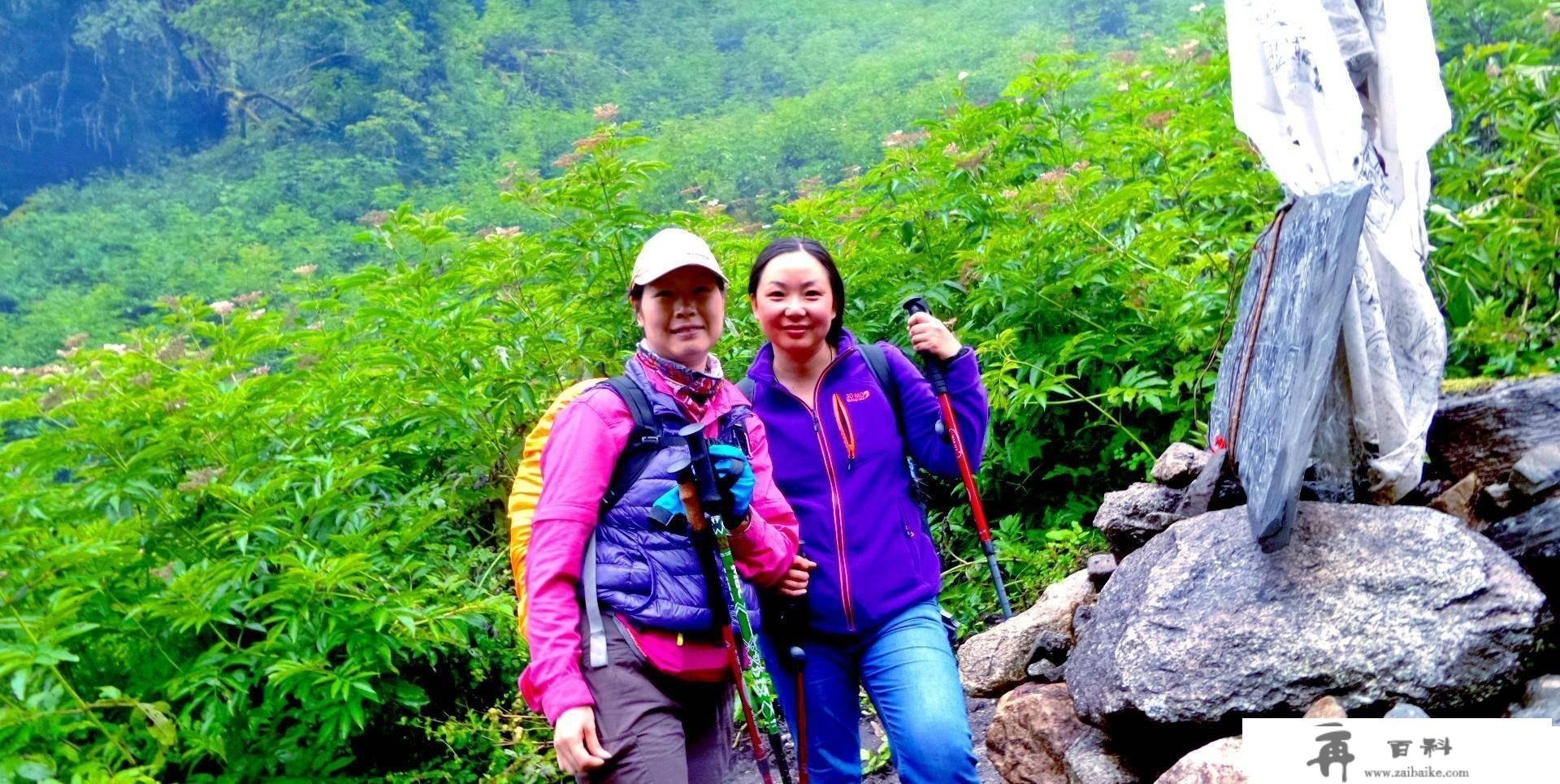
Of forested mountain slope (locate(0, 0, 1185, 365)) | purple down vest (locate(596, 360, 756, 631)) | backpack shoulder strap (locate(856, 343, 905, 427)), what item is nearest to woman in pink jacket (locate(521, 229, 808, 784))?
purple down vest (locate(596, 360, 756, 631))

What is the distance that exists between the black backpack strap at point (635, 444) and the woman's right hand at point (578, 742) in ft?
1.18

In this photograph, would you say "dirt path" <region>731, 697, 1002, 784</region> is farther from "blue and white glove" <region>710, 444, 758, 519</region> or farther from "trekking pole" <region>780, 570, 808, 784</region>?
"blue and white glove" <region>710, 444, 758, 519</region>

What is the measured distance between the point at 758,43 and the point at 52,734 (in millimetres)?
12645

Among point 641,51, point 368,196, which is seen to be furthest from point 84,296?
point 641,51

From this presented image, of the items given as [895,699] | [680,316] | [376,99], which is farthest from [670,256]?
[376,99]

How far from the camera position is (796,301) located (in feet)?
7.11

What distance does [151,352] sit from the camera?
11.1 feet

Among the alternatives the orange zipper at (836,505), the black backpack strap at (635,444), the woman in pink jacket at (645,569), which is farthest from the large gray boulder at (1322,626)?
the black backpack strap at (635,444)

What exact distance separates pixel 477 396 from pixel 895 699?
2721 mm

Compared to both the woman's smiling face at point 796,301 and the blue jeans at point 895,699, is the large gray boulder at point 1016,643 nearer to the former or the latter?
the blue jeans at point 895,699

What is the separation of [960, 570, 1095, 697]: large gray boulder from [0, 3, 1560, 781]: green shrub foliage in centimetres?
86

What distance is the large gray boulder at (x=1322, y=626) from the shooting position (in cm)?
207

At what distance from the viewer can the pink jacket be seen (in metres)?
1.64

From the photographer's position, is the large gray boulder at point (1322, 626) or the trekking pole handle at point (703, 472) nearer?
the trekking pole handle at point (703, 472)
